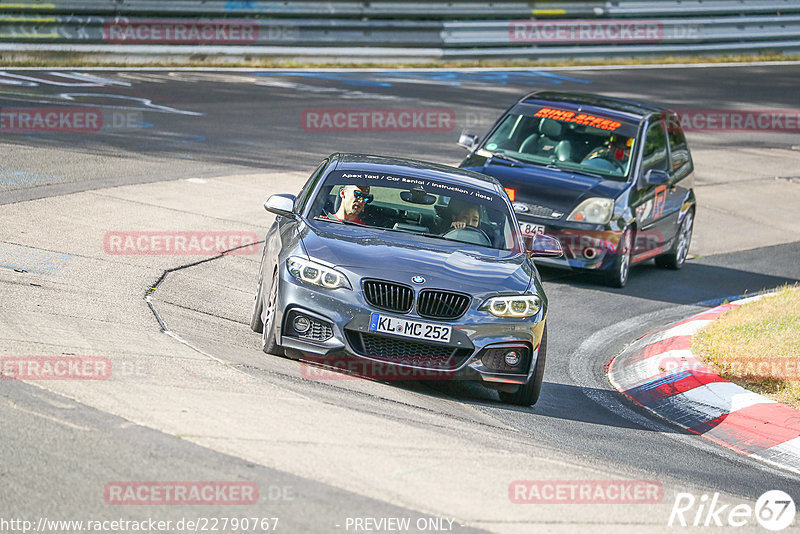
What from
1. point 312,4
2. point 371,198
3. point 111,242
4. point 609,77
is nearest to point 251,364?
point 371,198

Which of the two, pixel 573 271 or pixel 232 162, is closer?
pixel 573 271

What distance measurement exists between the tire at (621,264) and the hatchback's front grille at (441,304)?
5244mm

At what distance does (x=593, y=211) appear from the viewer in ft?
41.1

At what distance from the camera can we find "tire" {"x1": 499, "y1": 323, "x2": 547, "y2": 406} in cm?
795

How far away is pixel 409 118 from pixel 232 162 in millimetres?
6214

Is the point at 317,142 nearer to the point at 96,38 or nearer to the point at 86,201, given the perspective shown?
the point at 86,201

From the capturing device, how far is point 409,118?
71.9 ft

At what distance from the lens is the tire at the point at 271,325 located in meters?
7.83
